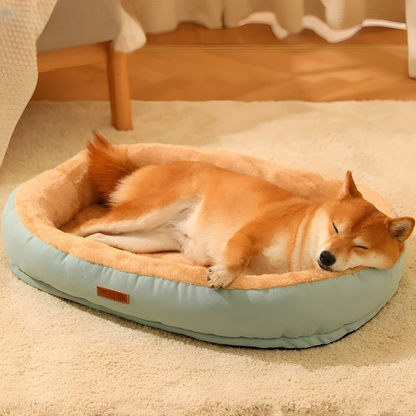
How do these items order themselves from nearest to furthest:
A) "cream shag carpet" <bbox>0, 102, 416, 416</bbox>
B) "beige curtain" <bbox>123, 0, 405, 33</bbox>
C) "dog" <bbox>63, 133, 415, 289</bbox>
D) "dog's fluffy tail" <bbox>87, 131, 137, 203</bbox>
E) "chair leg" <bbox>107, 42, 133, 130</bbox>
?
"cream shag carpet" <bbox>0, 102, 416, 416</bbox>, "dog" <bbox>63, 133, 415, 289</bbox>, "dog's fluffy tail" <bbox>87, 131, 137, 203</bbox>, "chair leg" <bbox>107, 42, 133, 130</bbox>, "beige curtain" <bbox>123, 0, 405, 33</bbox>

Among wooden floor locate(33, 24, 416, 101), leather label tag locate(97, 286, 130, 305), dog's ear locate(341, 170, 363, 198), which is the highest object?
dog's ear locate(341, 170, 363, 198)

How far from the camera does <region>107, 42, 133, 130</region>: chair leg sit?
2447 mm

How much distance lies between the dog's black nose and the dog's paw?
220 mm

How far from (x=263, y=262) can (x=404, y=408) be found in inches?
19.0

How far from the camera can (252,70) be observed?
3297mm

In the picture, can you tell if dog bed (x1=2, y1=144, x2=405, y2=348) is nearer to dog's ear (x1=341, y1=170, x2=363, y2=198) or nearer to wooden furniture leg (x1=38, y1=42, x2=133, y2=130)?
dog's ear (x1=341, y1=170, x2=363, y2=198)

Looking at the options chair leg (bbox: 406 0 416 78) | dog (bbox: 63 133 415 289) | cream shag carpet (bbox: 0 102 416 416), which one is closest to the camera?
cream shag carpet (bbox: 0 102 416 416)

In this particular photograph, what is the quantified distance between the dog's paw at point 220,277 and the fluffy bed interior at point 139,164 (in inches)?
0.8

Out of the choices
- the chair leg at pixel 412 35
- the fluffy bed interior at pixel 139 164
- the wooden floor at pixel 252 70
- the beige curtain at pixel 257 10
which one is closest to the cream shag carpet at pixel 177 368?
the fluffy bed interior at pixel 139 164

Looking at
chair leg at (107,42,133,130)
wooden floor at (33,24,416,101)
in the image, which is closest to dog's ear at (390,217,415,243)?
chair leg at (107,42,133,130)

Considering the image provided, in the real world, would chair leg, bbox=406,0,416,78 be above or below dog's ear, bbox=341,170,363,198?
below

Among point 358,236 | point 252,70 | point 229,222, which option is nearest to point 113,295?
point 229,222

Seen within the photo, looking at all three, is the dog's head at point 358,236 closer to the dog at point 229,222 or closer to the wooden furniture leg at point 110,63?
the dog at point 229,222

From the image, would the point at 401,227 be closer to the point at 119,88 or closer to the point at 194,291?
the point at 194,291
